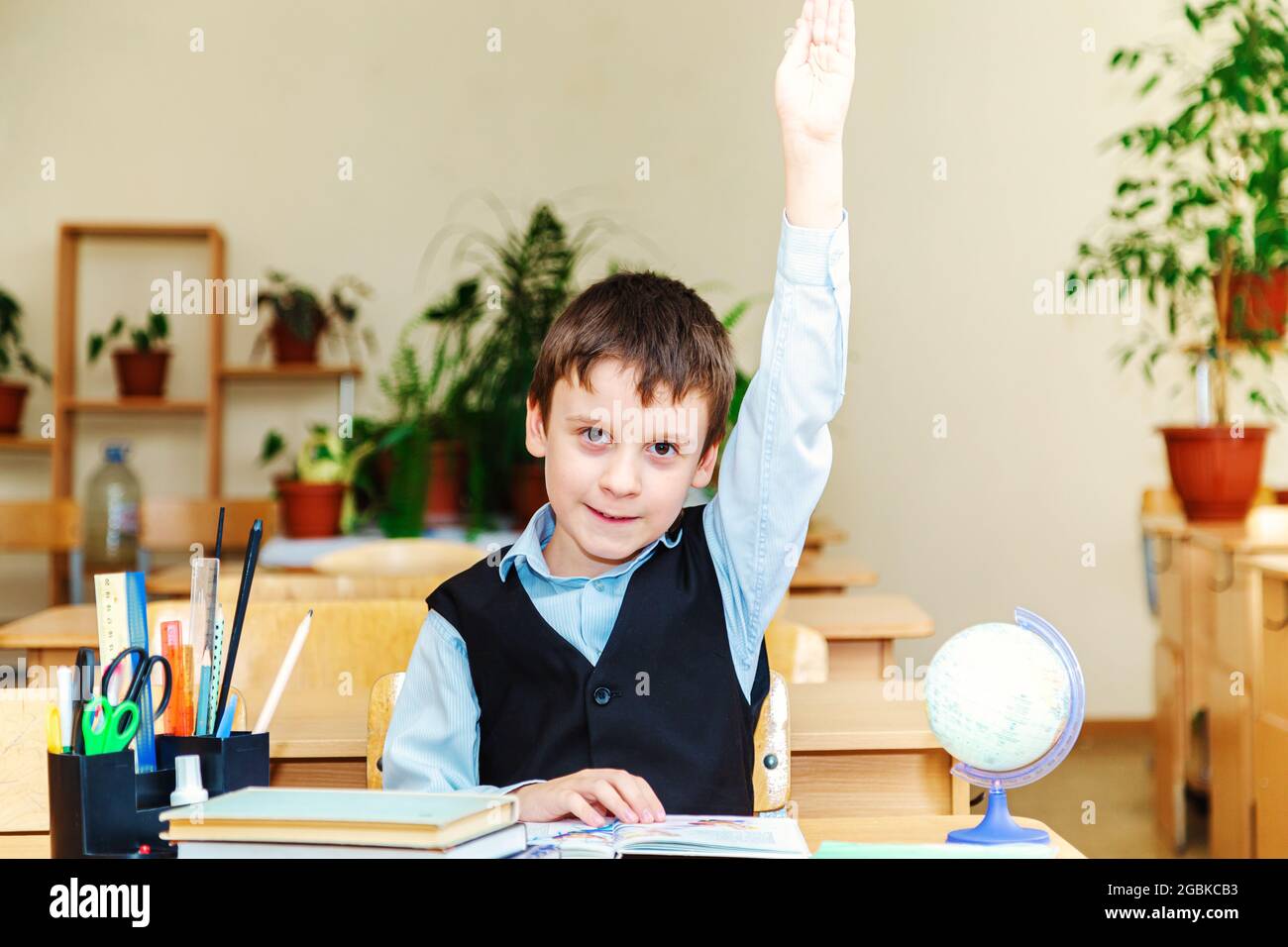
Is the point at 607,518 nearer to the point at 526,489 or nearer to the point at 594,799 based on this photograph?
the point at 594,799

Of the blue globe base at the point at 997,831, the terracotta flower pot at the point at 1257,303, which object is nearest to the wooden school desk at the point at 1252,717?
the terracotta flower pot at the point at 1257,303

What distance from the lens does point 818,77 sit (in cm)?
96

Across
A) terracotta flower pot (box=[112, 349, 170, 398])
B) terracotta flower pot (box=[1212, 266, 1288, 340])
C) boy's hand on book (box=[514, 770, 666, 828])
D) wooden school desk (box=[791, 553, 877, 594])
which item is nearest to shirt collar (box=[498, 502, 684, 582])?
boy's hand on book (box=[514, 770, 666, 828])

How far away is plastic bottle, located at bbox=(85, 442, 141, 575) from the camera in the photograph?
4891mm

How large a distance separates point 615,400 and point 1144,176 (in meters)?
4.27

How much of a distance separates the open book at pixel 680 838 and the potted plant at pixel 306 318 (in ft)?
13.4

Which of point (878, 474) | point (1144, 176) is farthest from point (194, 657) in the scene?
point (1144, 176)

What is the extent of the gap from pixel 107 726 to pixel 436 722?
373 millimetres

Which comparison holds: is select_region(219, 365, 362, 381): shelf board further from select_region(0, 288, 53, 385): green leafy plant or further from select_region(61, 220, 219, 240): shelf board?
select_region(0, 288, 53, 385): green leafy plant

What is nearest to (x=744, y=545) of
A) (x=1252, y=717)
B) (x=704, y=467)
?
(x=704, y=467)

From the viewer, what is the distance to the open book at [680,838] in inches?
30.8

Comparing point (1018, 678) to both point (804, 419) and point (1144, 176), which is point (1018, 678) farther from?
point (1144, 176)

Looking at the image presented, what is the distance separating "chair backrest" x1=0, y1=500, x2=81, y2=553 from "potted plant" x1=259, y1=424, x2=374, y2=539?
0.73 meters
